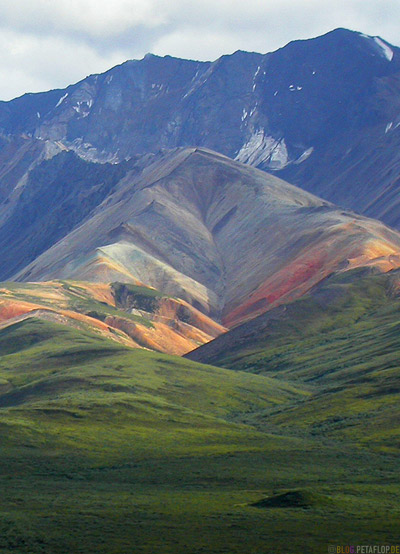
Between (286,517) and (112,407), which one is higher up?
(112,407)

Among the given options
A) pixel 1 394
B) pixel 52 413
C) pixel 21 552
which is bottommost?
pixel 21 552

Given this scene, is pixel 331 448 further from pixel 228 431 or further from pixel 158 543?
pixel 158 543

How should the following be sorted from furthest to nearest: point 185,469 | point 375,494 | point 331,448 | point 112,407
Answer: point 112,407 → point 331,448 → point 185,469 → point 375,494

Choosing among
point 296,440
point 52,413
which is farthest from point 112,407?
point 296,440

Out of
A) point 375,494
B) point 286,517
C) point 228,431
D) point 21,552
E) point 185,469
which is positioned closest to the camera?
point 21,552

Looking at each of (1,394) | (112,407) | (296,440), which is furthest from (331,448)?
(1,394)

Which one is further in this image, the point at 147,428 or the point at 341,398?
the point at 341,398
